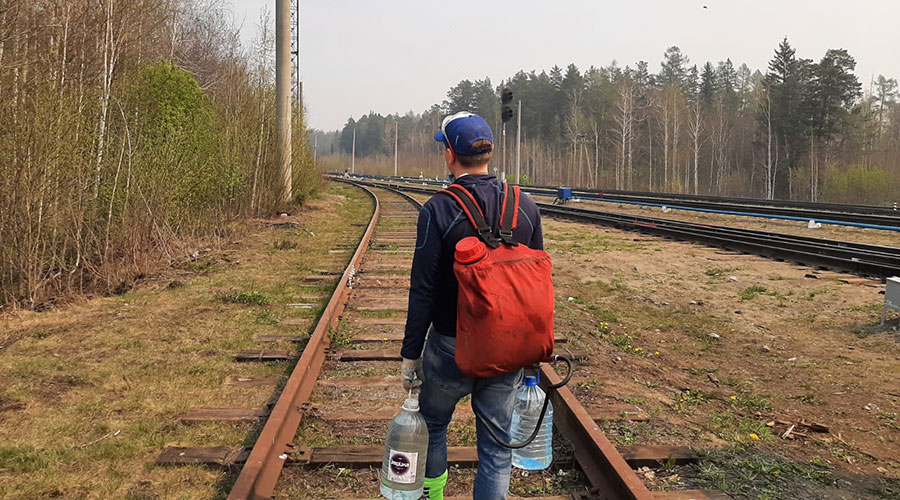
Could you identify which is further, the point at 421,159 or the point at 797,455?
the point at 421,159

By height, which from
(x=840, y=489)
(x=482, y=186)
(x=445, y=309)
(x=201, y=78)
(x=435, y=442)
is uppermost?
(x=201, y=78)

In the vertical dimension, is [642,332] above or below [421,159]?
below

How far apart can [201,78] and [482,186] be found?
112 feet

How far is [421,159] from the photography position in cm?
10700

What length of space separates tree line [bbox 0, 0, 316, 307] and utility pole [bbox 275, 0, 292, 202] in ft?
15.5

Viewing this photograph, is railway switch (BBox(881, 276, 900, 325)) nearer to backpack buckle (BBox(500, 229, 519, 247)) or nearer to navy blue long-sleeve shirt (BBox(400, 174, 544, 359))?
navy blue long-sleeve shirt (BBox(400, 174, 544, 359))

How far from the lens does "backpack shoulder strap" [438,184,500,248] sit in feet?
8.74

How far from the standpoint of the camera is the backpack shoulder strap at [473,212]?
8.74ft

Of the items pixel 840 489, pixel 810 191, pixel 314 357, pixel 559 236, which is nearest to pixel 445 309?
pixel 840 489

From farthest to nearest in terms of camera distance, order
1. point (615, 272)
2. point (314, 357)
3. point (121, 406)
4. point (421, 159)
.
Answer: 1. point (421, 159)
2. point (615, 272)
3. point (314, 357)
4. point (121, 406)

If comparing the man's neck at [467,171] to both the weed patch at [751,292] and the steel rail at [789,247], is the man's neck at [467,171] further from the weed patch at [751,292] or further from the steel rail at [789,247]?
the steel rail at [789,247]

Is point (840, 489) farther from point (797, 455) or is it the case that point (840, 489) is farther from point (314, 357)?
point (314, 357)

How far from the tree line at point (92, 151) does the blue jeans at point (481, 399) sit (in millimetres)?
6008

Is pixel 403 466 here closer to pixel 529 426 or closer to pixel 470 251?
pixel 529 426
